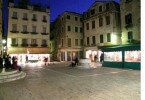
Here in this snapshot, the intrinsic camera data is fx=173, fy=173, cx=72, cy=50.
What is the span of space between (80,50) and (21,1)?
18.7m

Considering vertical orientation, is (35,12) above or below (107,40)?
above

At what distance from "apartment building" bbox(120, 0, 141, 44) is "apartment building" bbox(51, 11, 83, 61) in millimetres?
14574

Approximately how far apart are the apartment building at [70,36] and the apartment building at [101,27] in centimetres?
246

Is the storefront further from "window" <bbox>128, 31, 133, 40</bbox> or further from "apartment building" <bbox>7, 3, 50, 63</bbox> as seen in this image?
"apartment building" <bbox>7, 3, 50, 63</bbox>

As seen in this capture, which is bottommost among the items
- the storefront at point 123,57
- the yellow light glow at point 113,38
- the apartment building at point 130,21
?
the storefront at point 123,57

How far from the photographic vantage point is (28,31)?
136ft

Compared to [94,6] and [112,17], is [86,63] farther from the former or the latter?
[94,6]

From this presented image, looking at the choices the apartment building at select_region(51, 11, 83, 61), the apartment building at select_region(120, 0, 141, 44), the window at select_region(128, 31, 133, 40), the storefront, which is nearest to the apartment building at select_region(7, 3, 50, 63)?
the apartment building at select_region(51, 11, 83, 61)

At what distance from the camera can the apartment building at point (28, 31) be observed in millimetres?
39531

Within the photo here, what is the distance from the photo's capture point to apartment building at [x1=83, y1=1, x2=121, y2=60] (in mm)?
33294

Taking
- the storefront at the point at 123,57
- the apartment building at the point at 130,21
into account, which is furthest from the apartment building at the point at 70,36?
the storefront at the point at 123,57

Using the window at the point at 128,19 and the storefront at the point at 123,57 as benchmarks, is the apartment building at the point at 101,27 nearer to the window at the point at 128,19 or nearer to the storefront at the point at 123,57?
the window at the point at 128,19

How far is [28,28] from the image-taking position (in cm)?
4166

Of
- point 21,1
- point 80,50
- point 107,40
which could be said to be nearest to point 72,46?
point 80,50
